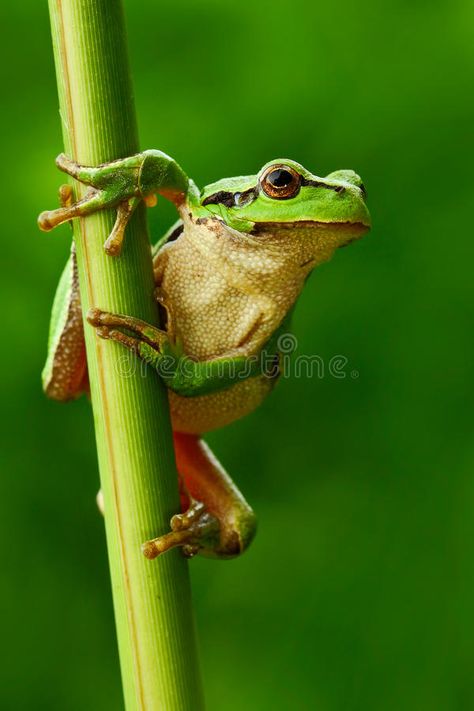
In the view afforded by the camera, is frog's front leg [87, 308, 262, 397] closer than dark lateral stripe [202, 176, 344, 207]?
Yes

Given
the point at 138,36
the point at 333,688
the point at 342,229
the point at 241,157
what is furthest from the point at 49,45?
the point at 333,688

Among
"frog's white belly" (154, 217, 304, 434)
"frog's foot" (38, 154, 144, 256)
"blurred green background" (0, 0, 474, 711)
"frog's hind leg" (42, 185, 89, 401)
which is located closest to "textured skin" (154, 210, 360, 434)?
"frog's white belly" (154, 217, 304, 434)

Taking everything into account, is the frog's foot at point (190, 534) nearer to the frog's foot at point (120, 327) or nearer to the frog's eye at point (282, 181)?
the frog's foot at point (120, 327)

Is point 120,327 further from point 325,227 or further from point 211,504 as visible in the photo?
point 211,504

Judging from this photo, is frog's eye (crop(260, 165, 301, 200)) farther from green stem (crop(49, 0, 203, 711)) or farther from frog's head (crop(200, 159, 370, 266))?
green stem (crop(49, 0, 203, 711))

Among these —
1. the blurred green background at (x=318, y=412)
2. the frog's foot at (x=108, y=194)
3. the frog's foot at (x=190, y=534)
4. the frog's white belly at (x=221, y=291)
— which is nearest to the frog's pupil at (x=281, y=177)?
the frog's white belly at (x=221, y=291)

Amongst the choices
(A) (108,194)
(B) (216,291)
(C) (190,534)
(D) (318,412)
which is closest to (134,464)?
(C) (190,534)

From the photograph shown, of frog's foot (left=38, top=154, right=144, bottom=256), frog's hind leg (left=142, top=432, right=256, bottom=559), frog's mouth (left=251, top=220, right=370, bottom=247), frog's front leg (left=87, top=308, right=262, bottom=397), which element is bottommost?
frog's hind leg (left=142, top=432, right=256, bottom=559)

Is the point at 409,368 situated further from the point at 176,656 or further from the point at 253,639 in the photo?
the point at 176,656
